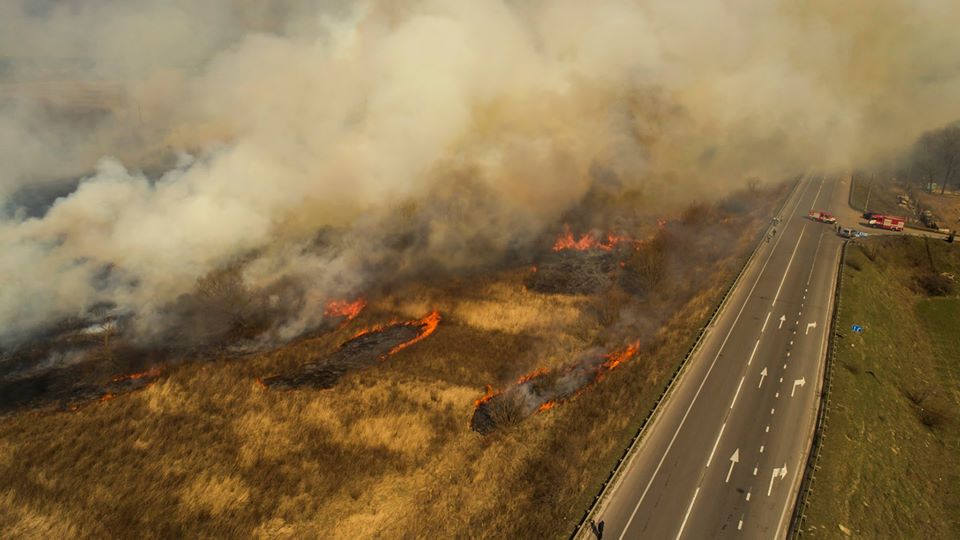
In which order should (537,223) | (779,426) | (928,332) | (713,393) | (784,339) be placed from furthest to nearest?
(537,223) < (928,332) < (784,339) < (713,393) < (779,426)

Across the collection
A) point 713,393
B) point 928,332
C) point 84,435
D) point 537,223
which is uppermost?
point 537,223

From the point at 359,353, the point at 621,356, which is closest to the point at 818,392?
the point at 621,356

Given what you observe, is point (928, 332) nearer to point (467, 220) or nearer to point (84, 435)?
point (467, 220)

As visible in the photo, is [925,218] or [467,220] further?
[925,218]

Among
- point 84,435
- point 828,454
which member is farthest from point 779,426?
point 84,435

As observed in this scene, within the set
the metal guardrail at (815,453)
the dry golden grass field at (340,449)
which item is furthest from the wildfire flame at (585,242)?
the metal guardrail at (815,453)

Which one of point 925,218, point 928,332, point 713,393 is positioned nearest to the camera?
point 713,393

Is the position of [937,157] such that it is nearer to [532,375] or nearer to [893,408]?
[893,408]
